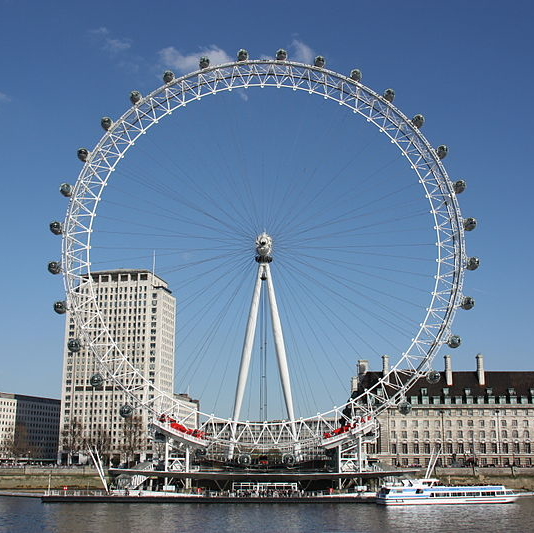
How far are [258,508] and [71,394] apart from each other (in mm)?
121844

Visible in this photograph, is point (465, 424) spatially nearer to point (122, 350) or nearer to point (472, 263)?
point (472, 263)

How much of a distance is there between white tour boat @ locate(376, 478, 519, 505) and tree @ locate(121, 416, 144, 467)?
78.8 meters

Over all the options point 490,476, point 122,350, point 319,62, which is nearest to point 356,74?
point 319,62

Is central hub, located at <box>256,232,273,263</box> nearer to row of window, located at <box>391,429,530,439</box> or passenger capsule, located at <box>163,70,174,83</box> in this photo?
passenger capsule, located at <box>163,70,174,83</box>

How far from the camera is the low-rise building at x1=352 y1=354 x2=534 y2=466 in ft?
402

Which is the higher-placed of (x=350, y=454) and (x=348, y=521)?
(x=350, y=454)

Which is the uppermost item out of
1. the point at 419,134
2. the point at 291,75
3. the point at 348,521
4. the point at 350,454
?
the point at 291,75

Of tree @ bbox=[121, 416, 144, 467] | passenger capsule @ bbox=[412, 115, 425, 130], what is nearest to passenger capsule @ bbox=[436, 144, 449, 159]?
passenger capsule @ bbox=[412, 115, 425, 130]

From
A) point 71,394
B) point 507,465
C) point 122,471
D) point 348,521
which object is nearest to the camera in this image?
point 348,521

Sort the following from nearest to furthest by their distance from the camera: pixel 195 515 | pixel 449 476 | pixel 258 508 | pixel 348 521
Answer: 1. pixel 348 521
2. pixel 195 515
3. pixel 258 508
4. pixel 449 476

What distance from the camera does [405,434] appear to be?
126 metres

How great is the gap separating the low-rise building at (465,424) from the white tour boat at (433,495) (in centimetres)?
3365

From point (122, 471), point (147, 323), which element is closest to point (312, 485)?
point (122, 471)

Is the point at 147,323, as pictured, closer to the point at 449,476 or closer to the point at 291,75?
the point at 449,476
